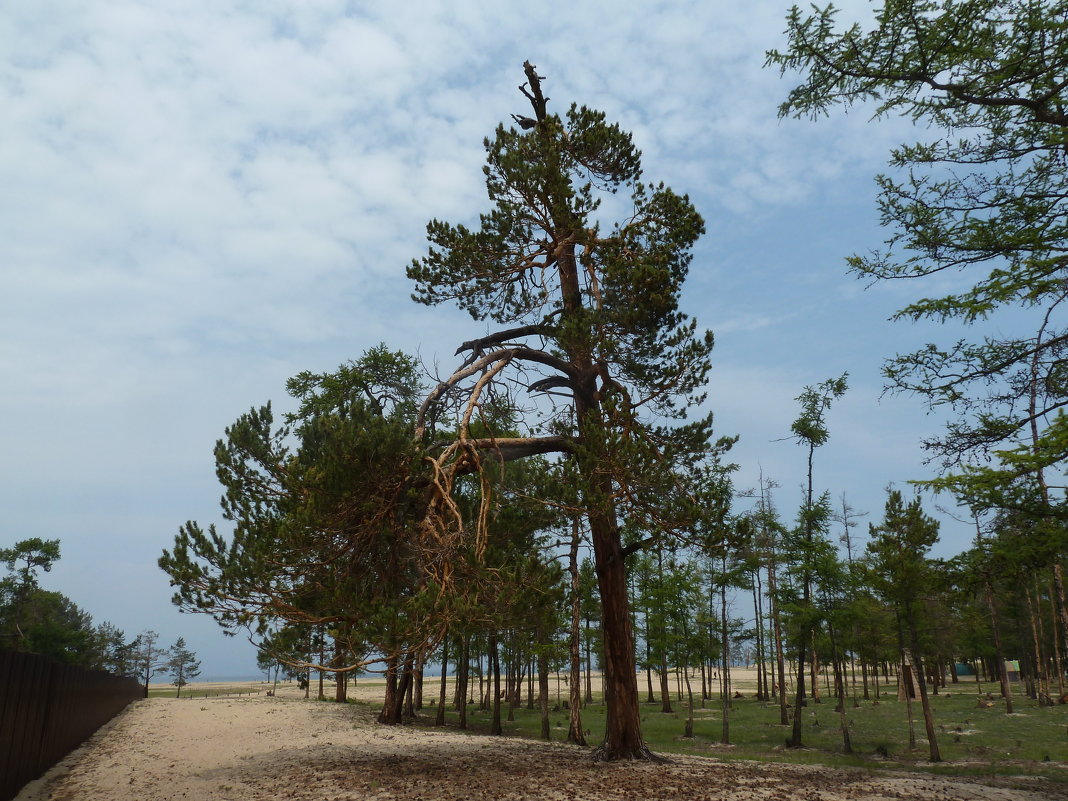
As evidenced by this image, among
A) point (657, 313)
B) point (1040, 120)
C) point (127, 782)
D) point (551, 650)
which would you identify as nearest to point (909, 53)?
point (1040, 120)

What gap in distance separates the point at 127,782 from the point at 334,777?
13.0 ft

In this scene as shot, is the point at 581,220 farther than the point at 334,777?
Yes

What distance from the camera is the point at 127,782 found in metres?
12.2

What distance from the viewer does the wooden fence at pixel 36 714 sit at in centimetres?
1005

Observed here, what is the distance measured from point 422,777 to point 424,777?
4 centimetres

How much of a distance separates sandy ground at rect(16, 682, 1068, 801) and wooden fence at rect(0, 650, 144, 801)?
42 centimetres

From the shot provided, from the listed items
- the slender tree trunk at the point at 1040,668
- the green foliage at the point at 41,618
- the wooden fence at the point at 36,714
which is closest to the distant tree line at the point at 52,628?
the green foliage at the point at 41,618

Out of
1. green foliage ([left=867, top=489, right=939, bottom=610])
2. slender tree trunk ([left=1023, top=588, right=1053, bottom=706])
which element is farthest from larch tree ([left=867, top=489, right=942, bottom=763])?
slender tree trunk ([left=1023, top=588, right=1053, bottom=706])

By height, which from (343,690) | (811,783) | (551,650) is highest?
(551,650)

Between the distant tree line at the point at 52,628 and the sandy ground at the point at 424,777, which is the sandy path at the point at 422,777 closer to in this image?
the sandy ground at the point at 424,777

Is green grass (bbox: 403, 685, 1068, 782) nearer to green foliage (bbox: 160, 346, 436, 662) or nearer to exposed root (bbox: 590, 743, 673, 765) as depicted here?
exposed root (bbox: 590, 743, 673, 765)

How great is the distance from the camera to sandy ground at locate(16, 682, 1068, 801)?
34.8 ft

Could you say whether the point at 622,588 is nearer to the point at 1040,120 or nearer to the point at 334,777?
the point at 334,777

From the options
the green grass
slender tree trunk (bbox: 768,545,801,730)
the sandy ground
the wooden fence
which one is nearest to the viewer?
the wooden fence
